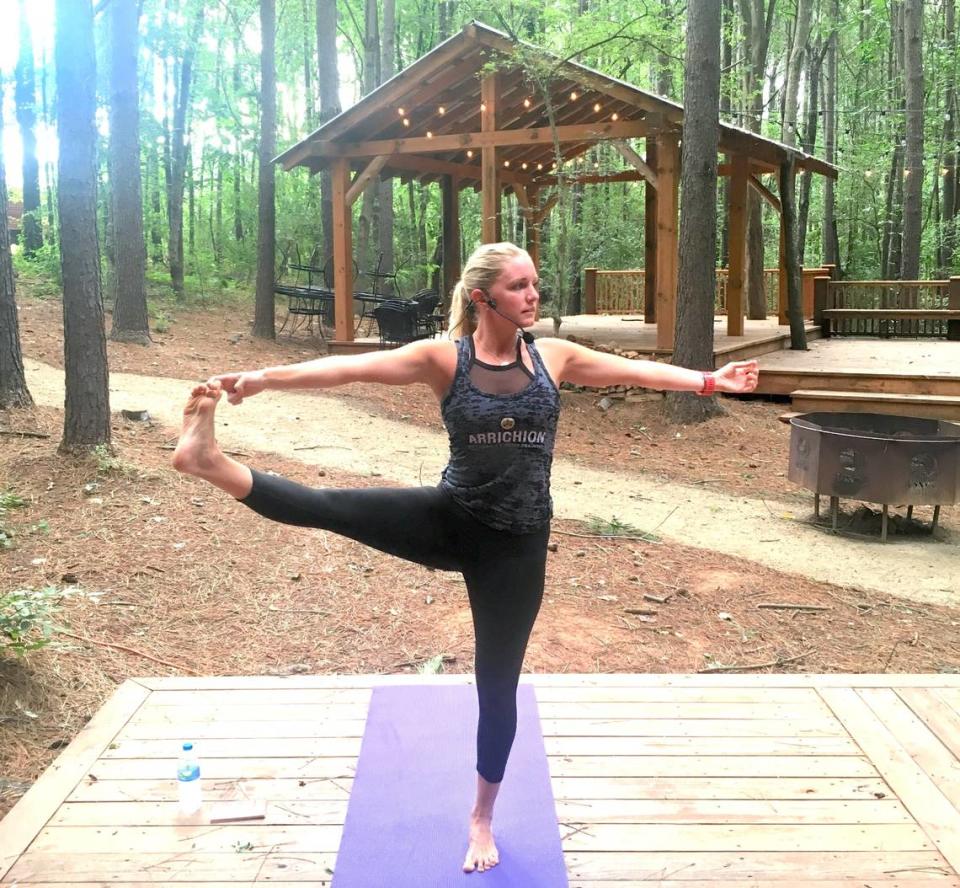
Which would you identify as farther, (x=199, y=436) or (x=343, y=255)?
(x=343, y=255)

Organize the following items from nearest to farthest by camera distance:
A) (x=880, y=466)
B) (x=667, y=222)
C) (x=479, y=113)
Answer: (x=880, y=466)
(x=667, y=222)
(x=479, y=113)

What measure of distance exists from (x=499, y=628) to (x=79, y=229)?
5197 millimetres

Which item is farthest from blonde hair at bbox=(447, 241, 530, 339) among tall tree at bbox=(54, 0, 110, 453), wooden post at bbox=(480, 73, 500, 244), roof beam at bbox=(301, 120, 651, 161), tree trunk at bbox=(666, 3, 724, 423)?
wooden post at bbox=(480, 73, 500, 244)

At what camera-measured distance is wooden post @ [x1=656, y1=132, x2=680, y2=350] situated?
A: 453 inches

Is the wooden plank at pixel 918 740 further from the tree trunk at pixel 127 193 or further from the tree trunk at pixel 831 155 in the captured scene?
the tree trunk at pixel 831 155

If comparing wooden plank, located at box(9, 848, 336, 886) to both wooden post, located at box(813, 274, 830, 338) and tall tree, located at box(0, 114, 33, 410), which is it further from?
wooden post, located at box(813, 274, 830, 338)

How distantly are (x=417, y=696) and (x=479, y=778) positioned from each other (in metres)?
1.13

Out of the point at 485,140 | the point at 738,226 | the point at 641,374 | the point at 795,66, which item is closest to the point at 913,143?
the point at 795,66

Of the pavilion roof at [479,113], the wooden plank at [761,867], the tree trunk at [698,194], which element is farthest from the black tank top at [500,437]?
the pavilion roof at [479,113]

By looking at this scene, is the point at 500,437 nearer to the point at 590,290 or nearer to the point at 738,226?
the point at 738,226

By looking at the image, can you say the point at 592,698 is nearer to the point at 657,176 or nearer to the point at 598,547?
the point at 598,547

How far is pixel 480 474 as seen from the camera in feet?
7.99

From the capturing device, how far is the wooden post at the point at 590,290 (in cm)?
2042

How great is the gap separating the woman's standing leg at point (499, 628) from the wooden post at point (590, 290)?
60.4 feet
